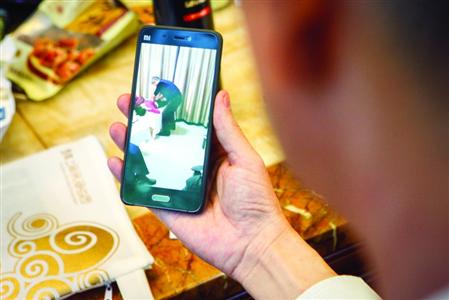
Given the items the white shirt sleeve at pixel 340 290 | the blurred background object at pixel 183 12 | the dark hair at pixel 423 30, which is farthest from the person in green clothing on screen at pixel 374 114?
the blurred background object at pixel 183 12

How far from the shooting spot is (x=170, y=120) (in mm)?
719

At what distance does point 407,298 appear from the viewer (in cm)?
30

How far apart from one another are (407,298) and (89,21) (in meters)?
0.89

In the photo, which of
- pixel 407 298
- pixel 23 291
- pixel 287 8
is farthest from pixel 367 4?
pixel 23 291

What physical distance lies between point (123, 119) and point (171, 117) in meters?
0.24

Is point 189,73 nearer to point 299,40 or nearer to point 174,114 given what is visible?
point 174,114

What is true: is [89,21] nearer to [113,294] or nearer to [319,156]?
[113,294]

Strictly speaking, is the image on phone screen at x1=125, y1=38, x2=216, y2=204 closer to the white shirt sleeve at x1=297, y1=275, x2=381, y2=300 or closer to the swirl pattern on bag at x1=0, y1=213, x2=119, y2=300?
the swirl pattern on bag at x1=0, y1=213, x2=119, y2=300

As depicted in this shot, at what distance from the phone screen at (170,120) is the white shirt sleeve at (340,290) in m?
0.18

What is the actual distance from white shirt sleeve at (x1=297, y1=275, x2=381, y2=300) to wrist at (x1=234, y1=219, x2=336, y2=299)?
3cm

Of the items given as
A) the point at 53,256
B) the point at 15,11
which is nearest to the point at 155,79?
the point at 53,256

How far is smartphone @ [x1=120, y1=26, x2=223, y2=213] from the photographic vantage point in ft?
2.33

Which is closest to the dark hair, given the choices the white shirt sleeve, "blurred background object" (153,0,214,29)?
the white shirt sleeve

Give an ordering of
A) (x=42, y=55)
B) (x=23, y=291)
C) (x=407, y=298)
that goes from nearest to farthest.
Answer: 1. (x=407, y=298)
2. (x=23, y=291)
3. (x=42, y=55)
